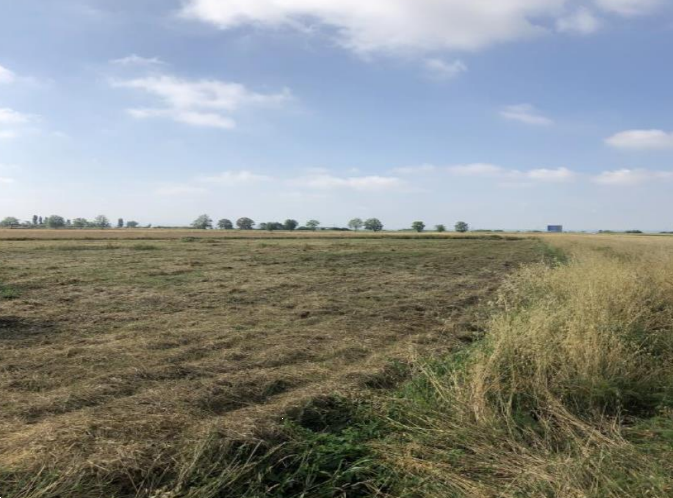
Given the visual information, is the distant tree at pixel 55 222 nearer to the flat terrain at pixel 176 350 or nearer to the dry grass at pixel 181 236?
the dry grass at pixel 181 236

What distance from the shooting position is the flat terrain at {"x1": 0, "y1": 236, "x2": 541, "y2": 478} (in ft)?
13.7

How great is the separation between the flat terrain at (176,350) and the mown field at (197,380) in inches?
1.0

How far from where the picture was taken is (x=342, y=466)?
12.8ft

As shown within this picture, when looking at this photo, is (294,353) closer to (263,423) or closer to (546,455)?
(263,423)

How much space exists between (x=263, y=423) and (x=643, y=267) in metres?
13.5

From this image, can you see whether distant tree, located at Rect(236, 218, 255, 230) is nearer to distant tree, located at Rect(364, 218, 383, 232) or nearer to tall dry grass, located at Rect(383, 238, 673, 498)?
distant tree, located at Rect(364, 218, 383, 232)

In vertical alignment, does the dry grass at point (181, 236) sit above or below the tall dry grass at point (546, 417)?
above

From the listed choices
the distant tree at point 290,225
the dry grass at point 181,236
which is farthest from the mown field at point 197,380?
the distant tree at point 290,225

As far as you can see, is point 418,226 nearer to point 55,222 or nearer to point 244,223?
point 244,223

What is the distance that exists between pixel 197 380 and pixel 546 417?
3.83 meters

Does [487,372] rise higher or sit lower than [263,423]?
higher

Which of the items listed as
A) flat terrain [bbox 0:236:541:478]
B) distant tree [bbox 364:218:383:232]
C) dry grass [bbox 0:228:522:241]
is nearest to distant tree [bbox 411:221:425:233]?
distant tree [bbox 364:218:383:232]

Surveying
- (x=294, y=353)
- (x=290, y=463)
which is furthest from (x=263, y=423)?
(x=294, y=353)

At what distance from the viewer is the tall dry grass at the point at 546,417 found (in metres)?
3.37
